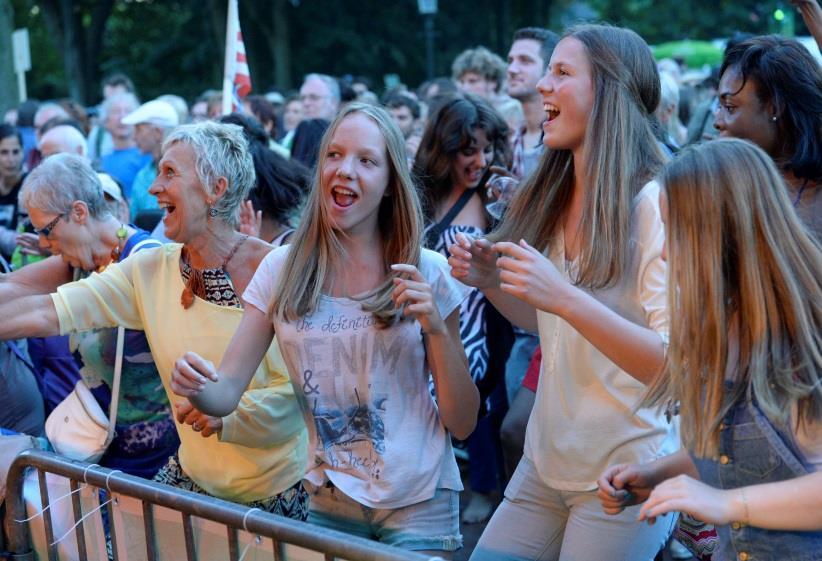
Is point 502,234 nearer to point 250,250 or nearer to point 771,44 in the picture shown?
point 250,250

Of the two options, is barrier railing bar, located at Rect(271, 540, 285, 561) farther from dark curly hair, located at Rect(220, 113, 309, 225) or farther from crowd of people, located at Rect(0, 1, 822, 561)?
dark curly hair, located at Rect(220, 113, 309, 225)

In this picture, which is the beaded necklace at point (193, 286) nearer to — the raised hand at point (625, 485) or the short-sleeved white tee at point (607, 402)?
the short-sleeved white tee at point (607, 402)

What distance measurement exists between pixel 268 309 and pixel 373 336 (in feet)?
1.11

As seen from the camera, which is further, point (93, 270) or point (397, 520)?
point (93, 270)

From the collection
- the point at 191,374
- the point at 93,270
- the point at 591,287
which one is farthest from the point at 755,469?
the point at 93,270

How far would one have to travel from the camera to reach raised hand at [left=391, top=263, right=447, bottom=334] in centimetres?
314

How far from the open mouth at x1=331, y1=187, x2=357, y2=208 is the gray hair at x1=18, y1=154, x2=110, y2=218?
5.00 feet

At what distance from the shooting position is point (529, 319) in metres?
3.75

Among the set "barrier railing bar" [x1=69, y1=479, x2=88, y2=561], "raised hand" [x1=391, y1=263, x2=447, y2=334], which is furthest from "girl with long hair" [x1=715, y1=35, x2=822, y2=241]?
"barrier railing bar" [x1=69, y1=479, x2=88, y2=561]

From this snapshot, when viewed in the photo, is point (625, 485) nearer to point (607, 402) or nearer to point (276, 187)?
point (607, 402)

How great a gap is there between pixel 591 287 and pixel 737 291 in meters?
0.68

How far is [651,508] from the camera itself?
2385 millimetres

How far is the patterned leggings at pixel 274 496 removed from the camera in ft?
12.7

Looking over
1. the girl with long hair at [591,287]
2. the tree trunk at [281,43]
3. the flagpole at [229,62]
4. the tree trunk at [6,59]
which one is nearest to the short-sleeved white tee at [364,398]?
the girl with long hair at [591,287]
